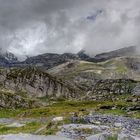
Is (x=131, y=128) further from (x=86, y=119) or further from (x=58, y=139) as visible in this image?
(x=58, y=139)

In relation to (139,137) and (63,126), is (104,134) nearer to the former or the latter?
(139,137)

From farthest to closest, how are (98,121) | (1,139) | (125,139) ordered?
(98,121), (1,139), (125,139)

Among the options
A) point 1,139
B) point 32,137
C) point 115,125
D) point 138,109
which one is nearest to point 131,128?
point 115,125

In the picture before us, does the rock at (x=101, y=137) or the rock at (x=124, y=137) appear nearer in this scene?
the rock at (x=124, y=137)

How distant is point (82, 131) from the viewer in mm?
46188

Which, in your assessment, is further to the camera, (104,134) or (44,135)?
(44,135)

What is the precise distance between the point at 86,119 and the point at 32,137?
11847 millimetres

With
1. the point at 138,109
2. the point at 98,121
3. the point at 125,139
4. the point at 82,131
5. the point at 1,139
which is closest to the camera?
the point at 125,139

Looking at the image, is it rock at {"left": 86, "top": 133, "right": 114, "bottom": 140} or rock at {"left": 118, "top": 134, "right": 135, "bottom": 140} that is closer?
rock at {"left": 118, "top": 134, "right": 135, "bottom": 140}

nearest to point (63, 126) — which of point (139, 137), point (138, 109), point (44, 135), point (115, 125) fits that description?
point (44, 135)

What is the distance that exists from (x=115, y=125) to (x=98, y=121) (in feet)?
11.5

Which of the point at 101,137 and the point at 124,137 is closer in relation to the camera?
the point at 124,137

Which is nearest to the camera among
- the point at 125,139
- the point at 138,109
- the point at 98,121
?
the point at 125,139

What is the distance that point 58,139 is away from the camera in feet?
140
